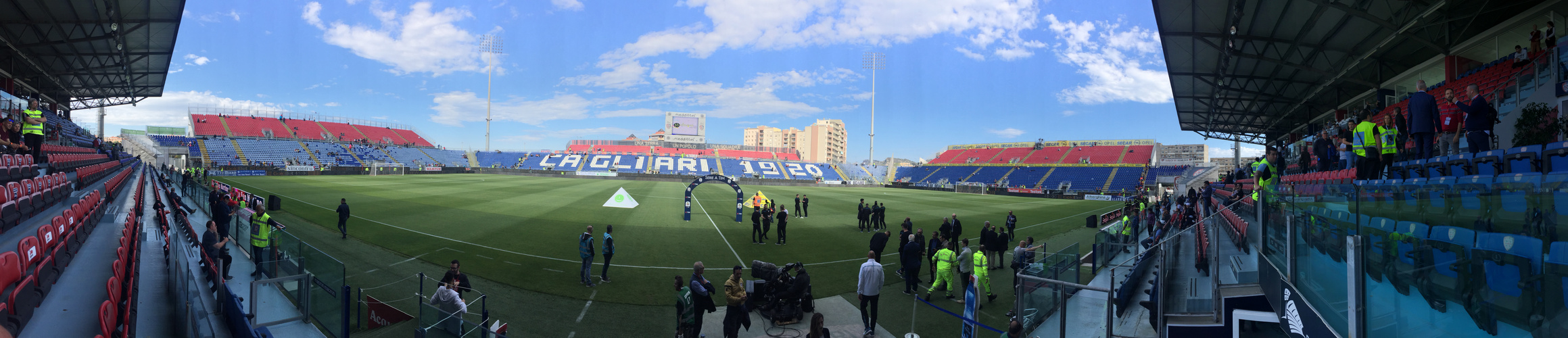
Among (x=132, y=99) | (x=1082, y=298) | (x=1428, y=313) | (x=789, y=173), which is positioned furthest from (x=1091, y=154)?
(x=132, y=99)

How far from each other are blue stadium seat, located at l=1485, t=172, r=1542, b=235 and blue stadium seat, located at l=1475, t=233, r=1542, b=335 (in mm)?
72

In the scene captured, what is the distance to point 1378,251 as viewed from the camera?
2615mm

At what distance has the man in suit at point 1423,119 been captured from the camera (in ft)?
22.4

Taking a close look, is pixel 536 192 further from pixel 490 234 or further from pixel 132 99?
pixel 132 99

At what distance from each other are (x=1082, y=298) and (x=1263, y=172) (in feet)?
11.4

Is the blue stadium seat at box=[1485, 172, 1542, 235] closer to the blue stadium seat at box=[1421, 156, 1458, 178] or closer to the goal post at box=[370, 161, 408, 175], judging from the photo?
the blue stadium seat at box=[1421, 156, 1458, 178]

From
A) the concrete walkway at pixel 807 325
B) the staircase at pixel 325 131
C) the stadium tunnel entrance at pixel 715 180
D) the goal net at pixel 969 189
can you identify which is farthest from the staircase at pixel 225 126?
the concrete walkway at pixel 807 325

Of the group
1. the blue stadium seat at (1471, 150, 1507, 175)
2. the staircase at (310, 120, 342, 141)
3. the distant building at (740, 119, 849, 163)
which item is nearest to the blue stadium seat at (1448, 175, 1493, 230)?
the blue stadium seat at (1471, 150, 1507, 175)

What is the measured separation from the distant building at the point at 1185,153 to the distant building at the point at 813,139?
7515 centimetres

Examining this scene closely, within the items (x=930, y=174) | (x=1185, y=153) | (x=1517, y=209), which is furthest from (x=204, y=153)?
(x=1185, y=153)

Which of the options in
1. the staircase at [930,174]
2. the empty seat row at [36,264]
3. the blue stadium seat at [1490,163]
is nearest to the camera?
the empty seat row at [36,264]

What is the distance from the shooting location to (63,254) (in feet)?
18.1

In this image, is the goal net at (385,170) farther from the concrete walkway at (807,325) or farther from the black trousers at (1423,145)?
the black trousers at (1423,145)

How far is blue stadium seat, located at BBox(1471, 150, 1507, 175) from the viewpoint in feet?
19.0
